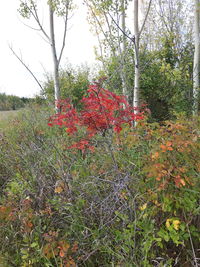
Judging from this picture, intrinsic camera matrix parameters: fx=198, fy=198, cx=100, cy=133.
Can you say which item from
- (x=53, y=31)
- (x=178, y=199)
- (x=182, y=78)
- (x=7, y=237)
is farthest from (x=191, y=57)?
(x=7, y=237)

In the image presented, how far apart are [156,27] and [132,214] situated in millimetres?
13621

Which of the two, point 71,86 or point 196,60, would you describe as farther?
point 71,86

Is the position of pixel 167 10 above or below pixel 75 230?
above

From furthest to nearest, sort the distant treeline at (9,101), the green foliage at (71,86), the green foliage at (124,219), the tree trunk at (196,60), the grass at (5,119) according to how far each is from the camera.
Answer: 1. the distant treeline at (9,101)
2. the green foliage at (71,86)
3. the tree trunk at (196,60)
4. the grass at (5,119)
5. the green foliage at (124,219)

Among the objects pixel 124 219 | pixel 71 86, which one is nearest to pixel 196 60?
pixel 124 219

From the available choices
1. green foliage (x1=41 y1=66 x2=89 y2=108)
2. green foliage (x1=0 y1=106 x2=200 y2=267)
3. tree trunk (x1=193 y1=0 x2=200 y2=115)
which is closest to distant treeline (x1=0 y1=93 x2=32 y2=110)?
green foliage (x1=41 y1=66 x2=89 y2=108)

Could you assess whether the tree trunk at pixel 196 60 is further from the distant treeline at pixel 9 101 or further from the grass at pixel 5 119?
the distant treeline at pixel 9 101

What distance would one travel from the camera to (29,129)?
4641 millimetres

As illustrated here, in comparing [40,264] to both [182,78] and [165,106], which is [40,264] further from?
[165,106]

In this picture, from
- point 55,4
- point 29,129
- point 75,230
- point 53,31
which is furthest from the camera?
point 53,31

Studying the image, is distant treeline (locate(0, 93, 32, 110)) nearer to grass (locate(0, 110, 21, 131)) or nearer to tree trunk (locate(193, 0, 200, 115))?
grass (locate(0, 110, 21, 131))

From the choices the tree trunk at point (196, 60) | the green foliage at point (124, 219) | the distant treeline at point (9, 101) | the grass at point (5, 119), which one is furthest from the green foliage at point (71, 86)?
the green foliage at point (124, 219)

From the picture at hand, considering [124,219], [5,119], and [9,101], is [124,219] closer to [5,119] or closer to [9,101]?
[5,119]

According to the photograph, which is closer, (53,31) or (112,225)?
(112,225)
